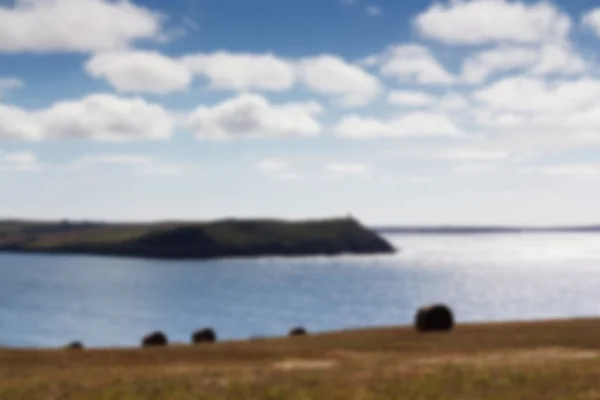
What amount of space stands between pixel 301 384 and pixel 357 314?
6786 inches

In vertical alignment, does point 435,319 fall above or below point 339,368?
below

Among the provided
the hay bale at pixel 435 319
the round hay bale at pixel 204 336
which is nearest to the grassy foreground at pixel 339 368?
the hay bale at pixel 435 319

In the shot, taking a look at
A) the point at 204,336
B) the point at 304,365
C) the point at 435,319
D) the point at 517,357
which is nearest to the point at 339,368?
the point at 304,365

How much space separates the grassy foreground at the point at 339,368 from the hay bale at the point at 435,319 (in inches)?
116

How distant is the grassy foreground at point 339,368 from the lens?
2528cm

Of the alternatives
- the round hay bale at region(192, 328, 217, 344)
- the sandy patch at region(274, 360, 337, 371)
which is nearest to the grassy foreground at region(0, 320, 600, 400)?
the sandy patch at region(274, 360, 337, 371)

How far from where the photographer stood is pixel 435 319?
52375 millimetres

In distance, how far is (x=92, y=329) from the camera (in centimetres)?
17112

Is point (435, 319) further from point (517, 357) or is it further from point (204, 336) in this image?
point (204, 336)

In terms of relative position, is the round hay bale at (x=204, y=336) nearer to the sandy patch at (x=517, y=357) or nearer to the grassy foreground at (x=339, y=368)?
the grassy foreground at (x=339, y=368)

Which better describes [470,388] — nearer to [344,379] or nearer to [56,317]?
[344,379]

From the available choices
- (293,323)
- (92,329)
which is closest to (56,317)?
(92,329)

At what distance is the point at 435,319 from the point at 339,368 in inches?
842

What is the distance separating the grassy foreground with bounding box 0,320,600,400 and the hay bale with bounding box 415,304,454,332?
116 inches
